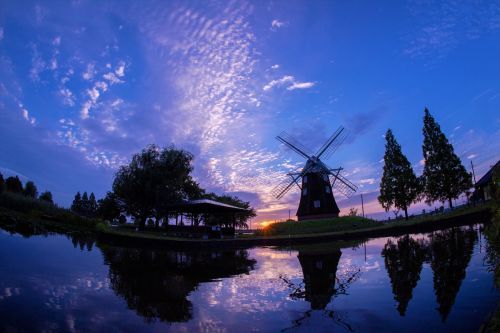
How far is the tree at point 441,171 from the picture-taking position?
34312mm

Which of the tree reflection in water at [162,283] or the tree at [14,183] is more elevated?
the tree at [14,183]

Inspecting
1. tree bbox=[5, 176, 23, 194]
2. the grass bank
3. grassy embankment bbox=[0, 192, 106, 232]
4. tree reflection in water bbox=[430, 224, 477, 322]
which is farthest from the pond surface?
tree bbox=[5, 176, 23, 194]

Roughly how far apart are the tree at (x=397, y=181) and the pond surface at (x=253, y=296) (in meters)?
26.9

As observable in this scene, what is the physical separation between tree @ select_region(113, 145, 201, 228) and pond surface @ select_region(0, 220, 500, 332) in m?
24.8

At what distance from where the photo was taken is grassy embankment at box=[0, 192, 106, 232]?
23.7 metres

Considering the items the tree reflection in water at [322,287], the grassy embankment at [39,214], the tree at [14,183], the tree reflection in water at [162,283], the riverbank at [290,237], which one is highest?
the tree at [14,183]

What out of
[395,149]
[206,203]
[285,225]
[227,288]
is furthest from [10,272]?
[395,149]

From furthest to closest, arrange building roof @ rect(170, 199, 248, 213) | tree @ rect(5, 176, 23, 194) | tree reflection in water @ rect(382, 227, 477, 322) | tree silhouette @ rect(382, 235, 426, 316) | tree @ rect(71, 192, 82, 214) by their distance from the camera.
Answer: tree @ rect(71, 192, 82, 214) < tree @ rect(5, 176, 23, 194) < building roof @ rect(170, 199, 248, 213) < tree silhouette @ rect(382, 235, 426, 316) < tree reflection in water @ rect(382, 227, 477, 322)

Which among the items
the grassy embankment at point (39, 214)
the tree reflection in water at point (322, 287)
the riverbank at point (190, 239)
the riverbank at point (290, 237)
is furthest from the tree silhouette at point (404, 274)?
the grassy embankment at point (39, 214)

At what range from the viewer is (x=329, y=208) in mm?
40719

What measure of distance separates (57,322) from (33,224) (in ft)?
70.0

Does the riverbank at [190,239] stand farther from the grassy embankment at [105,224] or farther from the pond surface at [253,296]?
the pond surface at [253,296]

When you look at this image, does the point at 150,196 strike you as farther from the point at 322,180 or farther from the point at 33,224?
the point at 322,180

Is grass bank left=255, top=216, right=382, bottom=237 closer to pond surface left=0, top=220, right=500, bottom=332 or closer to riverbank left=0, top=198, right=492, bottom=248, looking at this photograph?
riverbank left=0, top=198, right=492, bottom=248
